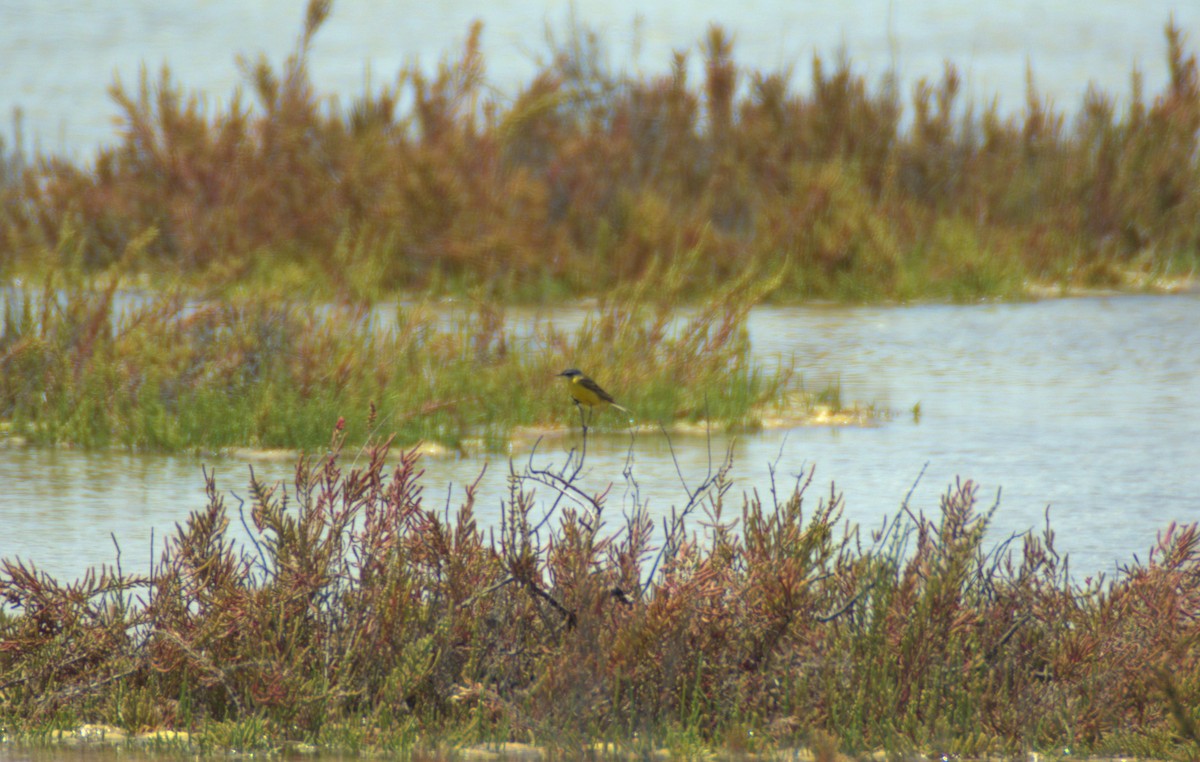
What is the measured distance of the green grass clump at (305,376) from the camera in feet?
30.5

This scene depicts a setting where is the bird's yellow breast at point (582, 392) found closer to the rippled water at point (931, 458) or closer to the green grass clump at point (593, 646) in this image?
the rippled water at point (931, 458)

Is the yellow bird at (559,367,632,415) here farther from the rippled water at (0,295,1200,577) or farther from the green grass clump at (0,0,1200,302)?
the green grass clump at (0,0,1200,302)

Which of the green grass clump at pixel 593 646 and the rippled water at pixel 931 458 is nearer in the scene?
the green grass clump at pixel 593 646

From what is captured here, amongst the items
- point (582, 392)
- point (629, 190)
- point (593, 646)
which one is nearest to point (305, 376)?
point (582, 392)

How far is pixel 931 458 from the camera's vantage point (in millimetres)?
8648

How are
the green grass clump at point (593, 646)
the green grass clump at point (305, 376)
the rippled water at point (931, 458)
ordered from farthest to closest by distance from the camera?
the green grass clump at point (305, 376)
the rippled water at point (931, 458)
the green grass clump at point (593, 646)

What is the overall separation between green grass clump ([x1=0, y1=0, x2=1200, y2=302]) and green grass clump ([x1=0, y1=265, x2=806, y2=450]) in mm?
4486

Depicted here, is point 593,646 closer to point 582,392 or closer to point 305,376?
point 582,392

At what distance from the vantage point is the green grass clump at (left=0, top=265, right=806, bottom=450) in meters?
9.29

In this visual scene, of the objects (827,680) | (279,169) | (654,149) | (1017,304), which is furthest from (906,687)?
(654,149)

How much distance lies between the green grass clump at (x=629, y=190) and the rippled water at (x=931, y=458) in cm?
354

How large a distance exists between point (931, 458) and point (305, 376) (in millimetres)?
3655

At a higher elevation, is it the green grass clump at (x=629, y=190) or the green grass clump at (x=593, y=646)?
the green grass clump at (x=629, y=190)

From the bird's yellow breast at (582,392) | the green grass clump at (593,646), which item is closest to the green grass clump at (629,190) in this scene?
the bird's yellow breast at (582,392)
